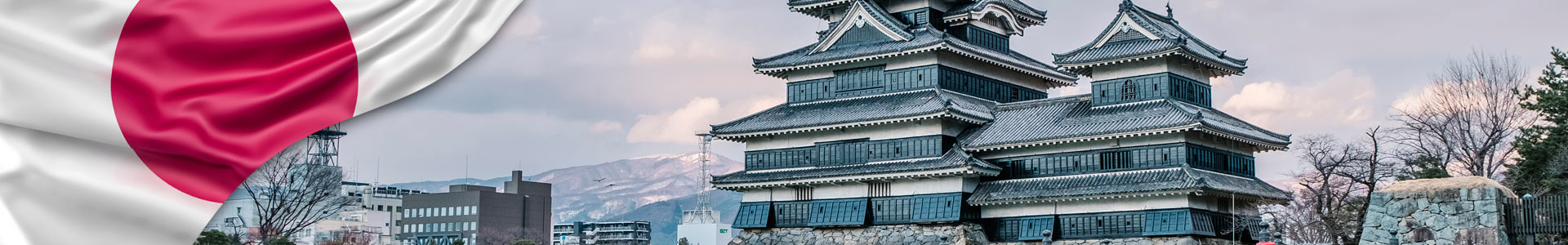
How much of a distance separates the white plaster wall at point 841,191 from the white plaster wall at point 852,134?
1.92 meters

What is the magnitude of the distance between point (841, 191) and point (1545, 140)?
2567cm

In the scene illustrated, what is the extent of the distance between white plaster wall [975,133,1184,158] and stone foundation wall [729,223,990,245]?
2960mm

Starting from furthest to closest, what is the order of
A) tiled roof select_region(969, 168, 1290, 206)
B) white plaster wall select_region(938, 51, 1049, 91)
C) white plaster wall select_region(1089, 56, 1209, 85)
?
white plaster wall select_region(938, 51, 1049, 91) → white plaster wall select_region(1089, 56, 1209, 85) → tiled roof select_region(969, 168, 1290, 206)

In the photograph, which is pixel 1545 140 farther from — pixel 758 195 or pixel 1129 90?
pixel 758 195

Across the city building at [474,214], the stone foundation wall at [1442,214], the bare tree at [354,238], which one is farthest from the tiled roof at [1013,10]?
the city building at [474,214]

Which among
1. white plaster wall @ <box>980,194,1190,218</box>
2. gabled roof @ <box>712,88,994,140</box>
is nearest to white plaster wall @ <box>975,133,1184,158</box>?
gabled roof @ <box>712,88,994,140</box>

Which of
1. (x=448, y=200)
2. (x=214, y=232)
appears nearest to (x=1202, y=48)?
(x=214, y=232)

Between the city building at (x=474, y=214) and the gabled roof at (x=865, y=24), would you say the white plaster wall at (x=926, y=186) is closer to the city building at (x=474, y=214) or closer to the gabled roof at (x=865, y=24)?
the gabled roof at (x=865, y=24)

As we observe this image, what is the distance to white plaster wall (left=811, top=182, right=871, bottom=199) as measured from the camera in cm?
5703

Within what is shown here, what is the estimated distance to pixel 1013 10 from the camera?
208 feet

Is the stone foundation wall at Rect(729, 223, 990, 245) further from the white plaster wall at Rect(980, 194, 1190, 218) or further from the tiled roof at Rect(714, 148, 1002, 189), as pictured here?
the tiled roof at Rect(714, 148, 1002, 189)

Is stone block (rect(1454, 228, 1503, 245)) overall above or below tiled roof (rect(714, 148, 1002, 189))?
below

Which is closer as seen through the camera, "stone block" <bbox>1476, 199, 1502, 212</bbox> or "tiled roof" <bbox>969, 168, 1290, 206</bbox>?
"stone block" <bbox>1476, 199, 1502, 212</bbox>

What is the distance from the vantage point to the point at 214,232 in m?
57.5
